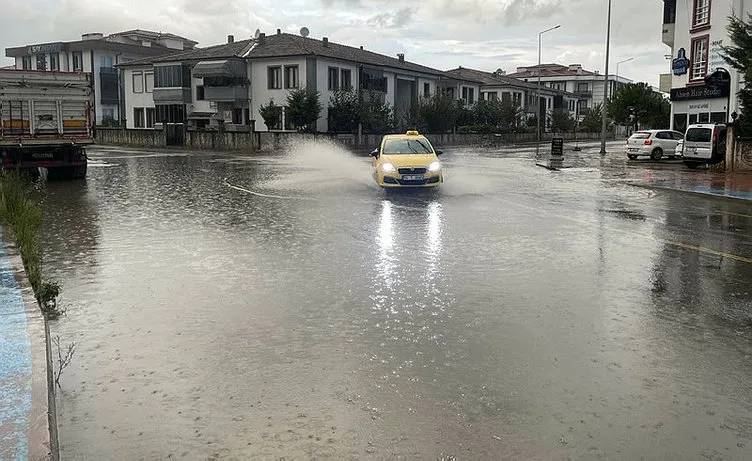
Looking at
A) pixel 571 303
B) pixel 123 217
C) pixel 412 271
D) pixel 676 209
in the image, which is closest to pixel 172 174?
pixel 123 217

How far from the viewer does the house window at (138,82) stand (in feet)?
230

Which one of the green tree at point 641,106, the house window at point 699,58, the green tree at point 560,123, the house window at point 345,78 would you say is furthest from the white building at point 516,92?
the house window at point 699,58

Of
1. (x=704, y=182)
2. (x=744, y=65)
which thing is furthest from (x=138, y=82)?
(x=704, y=182)

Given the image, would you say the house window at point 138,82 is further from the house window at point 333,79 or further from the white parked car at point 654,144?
the white parked car at point 654,144

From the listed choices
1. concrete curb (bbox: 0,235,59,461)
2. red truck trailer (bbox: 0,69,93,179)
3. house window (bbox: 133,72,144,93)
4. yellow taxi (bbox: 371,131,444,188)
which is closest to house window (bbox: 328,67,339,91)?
house window (bbox: 133,72,144,93)

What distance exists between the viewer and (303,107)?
52.4m

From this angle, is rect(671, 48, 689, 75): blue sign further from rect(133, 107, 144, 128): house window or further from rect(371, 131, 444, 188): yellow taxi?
rect(133, 107, 144, 128): house window

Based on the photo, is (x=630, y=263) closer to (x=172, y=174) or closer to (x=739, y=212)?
(x=739, y=212)

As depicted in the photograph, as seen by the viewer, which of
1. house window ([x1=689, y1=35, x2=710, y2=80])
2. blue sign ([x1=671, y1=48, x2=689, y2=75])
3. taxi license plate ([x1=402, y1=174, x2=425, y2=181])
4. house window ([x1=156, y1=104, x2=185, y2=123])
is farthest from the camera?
house window ([x1=156, y1=104, x2=185, y2=123])

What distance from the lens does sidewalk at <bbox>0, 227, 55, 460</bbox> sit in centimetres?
382

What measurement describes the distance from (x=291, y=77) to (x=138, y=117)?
20569 millimetres

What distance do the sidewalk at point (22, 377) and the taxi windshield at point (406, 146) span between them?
13.5 meters

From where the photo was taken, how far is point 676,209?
55.4 feet

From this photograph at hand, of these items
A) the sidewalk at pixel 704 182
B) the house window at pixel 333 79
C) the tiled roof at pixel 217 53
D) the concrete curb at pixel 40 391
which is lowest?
the concrete curb at pixel 40 391
